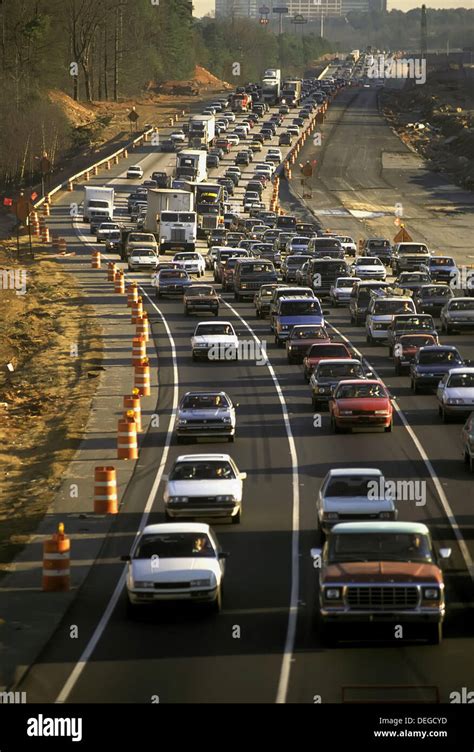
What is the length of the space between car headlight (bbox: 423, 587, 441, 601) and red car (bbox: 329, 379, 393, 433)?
1583cm

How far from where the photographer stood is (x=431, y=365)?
41062mm

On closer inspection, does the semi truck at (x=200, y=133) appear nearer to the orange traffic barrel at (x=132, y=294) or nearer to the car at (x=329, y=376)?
the orange traffic barrel at (x=132, y=294)

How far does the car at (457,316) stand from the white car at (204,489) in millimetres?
27476

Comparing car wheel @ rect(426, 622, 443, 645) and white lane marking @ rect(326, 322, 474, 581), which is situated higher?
car wheel @ rect(426, 622, 443, 645)

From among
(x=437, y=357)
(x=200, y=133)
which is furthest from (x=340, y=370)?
(x=200, y=133)

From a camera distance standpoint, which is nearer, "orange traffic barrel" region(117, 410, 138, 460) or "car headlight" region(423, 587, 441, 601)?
"car headlight" region(423, 587, 441, 601)

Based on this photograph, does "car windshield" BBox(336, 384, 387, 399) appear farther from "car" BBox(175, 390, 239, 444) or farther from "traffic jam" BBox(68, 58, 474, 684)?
"car" BBox(175, 390, 239, 444)

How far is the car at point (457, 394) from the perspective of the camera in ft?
118

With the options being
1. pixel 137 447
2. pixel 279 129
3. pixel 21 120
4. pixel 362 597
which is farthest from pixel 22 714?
pixel 279 129

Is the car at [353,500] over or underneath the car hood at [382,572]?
underneath

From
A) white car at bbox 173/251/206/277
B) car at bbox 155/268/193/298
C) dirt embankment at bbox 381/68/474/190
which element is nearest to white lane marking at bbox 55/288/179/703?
car at bbox 155/268/193/298

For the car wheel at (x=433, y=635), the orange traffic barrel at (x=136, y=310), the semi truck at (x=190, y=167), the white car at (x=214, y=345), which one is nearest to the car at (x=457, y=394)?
the white car at (x=214, y=345)

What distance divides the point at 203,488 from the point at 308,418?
38.3 feet

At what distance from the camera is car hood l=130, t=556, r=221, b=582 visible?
67.8 ft
